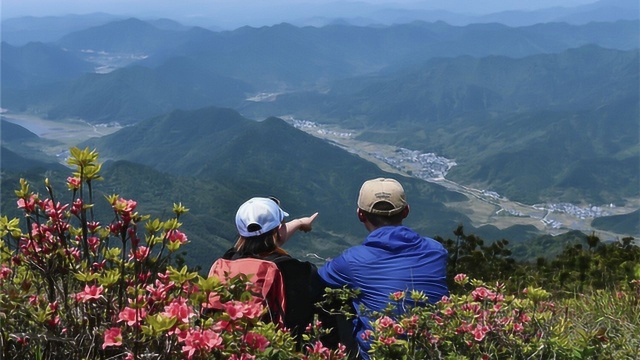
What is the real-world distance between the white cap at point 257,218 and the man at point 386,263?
64 cm

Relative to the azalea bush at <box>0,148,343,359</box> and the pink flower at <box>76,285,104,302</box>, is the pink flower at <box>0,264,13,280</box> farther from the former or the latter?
the pink flower at <box>76,285,104,302</box>

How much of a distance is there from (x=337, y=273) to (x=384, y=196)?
2.53ft

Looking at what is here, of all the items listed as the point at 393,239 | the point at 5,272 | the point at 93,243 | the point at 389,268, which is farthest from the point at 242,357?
the point at 393,239

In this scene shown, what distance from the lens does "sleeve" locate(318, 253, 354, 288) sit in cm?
487

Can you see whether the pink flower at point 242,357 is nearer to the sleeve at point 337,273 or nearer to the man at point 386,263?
the man at point 386,263

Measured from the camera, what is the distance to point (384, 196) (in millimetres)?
5172

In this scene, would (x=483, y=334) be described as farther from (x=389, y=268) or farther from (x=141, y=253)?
(x=141, y=253)

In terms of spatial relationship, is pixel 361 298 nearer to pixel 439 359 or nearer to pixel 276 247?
pixel 276 247

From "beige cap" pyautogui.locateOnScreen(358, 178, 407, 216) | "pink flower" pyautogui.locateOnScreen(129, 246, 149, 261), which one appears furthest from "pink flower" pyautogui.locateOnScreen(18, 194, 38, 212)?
"beige cap" pyautogui.locateOnScreen(358, 178, 407, 216)

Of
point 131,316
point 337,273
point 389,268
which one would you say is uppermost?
point 131,316

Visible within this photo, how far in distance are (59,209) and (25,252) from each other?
38 cm

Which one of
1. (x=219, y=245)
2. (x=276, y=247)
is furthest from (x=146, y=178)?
(x=276, y=247)

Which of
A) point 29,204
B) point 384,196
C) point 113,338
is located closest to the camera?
point 113,338

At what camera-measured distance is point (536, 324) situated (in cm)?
345
